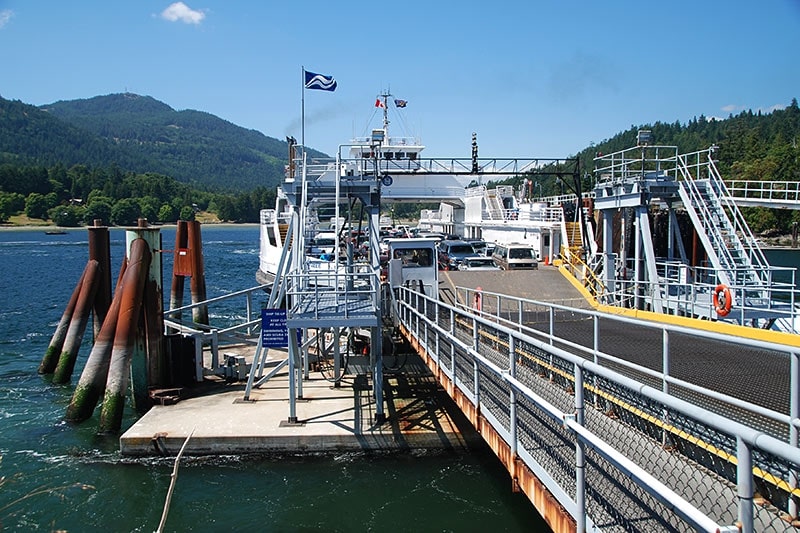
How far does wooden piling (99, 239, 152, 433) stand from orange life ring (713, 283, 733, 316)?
16.1m

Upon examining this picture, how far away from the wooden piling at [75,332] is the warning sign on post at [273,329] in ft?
33.8

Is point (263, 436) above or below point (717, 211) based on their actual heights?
below

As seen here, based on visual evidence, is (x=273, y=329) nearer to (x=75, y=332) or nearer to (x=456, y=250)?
(x=75, y=332)

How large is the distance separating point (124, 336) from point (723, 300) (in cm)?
1652

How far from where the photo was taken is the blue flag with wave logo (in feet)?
69.0

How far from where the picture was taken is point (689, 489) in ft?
17.5

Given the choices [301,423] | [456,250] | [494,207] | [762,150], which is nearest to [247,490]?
[301,423]

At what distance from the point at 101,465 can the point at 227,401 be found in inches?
139

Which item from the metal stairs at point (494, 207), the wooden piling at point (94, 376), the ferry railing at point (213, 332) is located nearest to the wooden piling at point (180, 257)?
the ferry railing at point (213, 332)

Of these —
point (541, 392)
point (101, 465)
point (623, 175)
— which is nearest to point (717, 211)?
point (623, 175)

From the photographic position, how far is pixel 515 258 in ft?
99.0

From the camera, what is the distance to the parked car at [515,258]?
28.4 metres

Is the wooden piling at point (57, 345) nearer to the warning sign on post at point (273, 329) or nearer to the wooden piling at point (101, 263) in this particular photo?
the wooden piling at point (101, 263)

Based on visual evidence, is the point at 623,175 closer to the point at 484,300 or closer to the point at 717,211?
the point at 717,211
